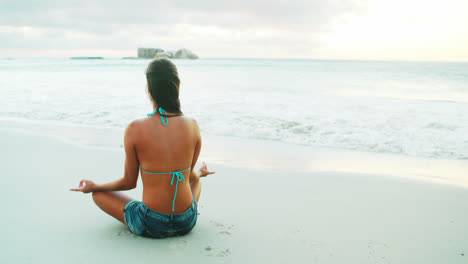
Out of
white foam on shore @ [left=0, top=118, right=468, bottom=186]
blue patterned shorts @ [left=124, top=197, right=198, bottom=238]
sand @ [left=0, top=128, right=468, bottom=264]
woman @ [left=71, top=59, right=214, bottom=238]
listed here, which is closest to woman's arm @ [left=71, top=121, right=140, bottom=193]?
woman @ [left=71, top=59, right=214, bottom=238]

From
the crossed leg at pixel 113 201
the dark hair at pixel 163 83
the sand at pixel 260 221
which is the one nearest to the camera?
the dark hair at pixel 163 83

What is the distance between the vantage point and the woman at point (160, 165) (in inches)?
97.8

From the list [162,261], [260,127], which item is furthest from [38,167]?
[260,127]

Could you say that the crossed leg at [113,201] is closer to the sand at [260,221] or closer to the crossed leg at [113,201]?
the crossed leg at [113,201]

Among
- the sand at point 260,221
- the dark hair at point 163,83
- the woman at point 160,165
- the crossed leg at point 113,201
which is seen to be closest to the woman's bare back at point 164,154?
the woman at point 160,165

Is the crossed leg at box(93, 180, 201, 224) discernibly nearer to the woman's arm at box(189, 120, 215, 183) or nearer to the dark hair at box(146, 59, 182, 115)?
the woman's arm at box(189, 120, 215, 183)

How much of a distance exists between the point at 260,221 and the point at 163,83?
1592 millimetres

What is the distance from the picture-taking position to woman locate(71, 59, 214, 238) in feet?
8.15

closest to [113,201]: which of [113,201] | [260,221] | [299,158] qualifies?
[113,201]

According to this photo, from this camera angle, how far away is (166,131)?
253cm

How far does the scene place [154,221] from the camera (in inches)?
105

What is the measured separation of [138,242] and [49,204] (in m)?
1.31

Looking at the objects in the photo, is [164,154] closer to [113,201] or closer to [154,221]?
[154,221]

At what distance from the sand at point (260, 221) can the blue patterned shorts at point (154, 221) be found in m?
0.08
